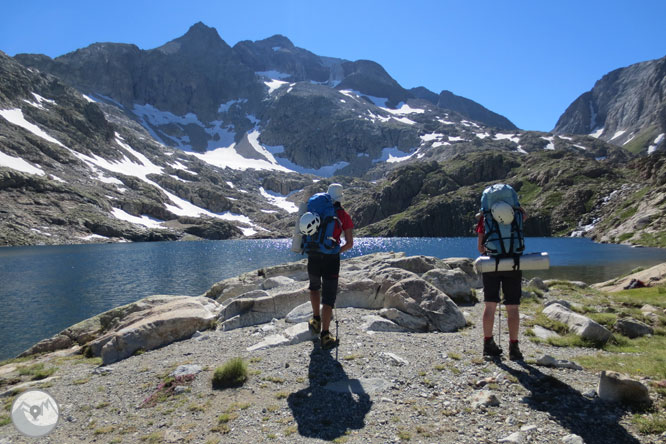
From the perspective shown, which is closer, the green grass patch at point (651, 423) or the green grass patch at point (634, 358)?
the green grass patch at point (651, 423)

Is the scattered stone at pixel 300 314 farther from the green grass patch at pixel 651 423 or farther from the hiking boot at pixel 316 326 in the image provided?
the green grass patch at pixel 651 423

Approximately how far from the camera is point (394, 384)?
24.7ft

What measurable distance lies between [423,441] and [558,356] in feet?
18.7

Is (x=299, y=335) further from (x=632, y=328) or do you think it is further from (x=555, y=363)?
(x=632, y=328)

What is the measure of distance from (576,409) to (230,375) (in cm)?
684

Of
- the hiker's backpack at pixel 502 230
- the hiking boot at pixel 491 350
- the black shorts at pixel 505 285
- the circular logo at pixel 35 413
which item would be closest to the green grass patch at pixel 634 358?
the hiking boot at pixel 491 350

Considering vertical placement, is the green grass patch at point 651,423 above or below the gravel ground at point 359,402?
above

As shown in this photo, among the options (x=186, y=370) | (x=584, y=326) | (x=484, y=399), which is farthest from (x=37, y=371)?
(x=584, y=326)

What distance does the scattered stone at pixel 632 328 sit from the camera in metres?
11.5

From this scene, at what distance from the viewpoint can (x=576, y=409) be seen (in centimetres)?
601

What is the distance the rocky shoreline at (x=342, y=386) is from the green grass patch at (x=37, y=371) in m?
0.16

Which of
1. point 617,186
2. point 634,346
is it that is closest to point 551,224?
point 617,186

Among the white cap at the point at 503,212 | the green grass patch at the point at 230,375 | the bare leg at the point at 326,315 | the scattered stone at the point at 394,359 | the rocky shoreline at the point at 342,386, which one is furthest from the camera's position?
the bare leg at the point at 326,315

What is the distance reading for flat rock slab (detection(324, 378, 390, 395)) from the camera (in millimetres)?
7387
